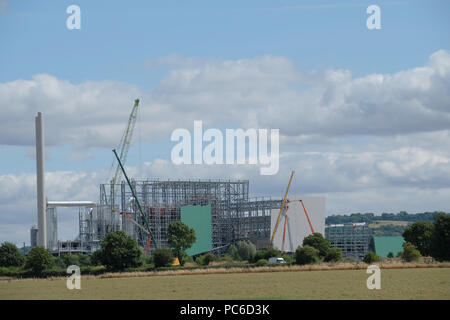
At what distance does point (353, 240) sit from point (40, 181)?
6053 centimetres

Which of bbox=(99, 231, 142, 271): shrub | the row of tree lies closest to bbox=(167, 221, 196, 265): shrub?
bbox=(99, 231, 142, 271): shrub

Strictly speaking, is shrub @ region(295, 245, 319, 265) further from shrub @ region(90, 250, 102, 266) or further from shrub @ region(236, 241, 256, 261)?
shrub @ region(236, 241, 256, 261)

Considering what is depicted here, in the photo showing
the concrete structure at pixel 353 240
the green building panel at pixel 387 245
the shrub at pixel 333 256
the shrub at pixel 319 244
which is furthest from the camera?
the green building panel at pixel 387 245

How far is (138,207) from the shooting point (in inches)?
5143

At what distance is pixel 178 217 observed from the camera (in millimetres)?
136750

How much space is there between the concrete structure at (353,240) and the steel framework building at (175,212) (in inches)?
580

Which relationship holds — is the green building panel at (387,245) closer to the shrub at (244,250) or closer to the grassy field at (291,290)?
the shrub at (244,250)

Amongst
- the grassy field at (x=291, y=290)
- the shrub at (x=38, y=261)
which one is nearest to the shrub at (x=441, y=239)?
the grassy field at (x=291, y=290)

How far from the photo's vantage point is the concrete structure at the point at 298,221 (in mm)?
136625

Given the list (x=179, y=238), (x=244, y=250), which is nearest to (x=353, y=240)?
(x=244, y=250)
